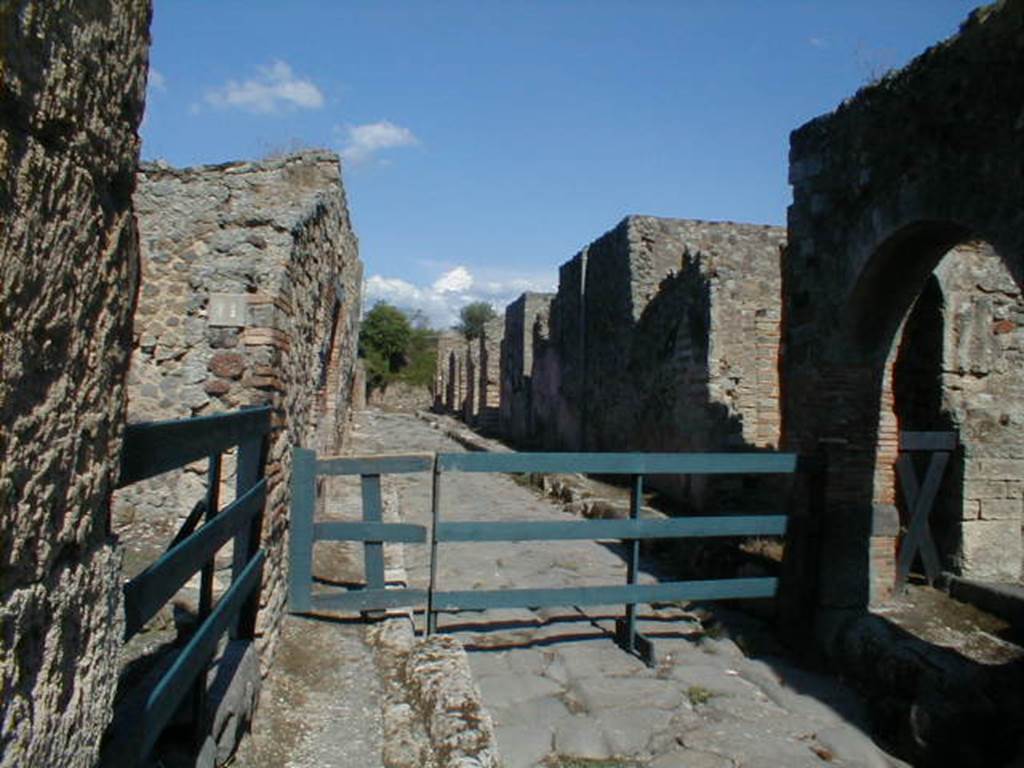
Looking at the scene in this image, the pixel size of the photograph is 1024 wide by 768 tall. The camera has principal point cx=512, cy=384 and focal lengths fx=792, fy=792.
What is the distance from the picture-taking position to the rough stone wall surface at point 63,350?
995mm

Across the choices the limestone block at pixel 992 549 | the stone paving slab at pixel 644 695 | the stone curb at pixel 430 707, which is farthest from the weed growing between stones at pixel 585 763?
the limestone block at pixel 992 549

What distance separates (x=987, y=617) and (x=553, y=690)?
328 centimetres

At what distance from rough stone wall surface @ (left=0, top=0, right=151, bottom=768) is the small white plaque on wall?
10.1 feet

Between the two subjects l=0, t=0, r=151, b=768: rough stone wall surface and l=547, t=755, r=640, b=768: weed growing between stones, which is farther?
l=547, t=755, r=640, b=768: weed growing between stones

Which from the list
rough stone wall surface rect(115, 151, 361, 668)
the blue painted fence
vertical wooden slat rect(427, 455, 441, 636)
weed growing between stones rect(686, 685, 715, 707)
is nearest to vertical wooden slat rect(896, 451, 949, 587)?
the blue painted fence

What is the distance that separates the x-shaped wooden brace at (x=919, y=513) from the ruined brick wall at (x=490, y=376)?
799 inches

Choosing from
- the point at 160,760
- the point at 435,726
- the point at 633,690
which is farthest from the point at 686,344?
the point at 160,760

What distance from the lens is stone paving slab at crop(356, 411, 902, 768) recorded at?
164 inches

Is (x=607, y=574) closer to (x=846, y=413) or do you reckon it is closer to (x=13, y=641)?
(x=846, y=413)

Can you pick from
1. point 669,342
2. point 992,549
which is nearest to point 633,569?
point 992,549

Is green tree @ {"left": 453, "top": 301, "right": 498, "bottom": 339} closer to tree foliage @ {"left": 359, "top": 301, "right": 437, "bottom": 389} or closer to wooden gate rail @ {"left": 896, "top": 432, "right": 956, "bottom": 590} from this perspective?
tree foliage @ {"left": 359, "top": 301, "right": 437, "bottom": 389}

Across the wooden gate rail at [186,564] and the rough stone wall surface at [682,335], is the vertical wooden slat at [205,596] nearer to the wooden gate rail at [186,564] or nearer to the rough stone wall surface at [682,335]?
the wooden gate rail at [186,564]

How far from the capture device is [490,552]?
7.95 metres

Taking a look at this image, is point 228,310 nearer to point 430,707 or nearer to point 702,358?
point 430,707
